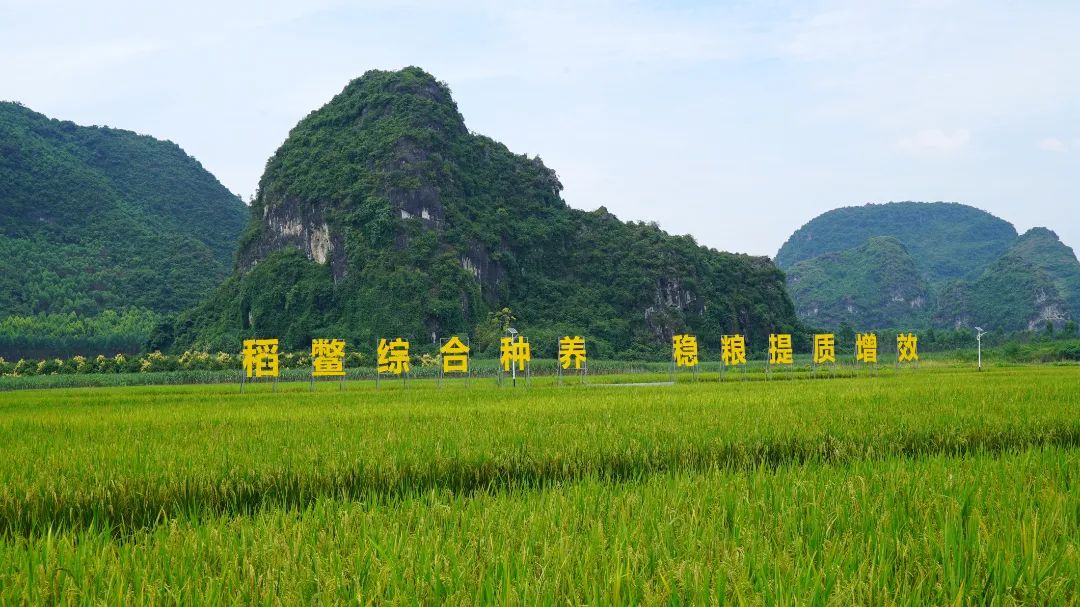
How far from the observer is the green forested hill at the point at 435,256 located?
75.2m

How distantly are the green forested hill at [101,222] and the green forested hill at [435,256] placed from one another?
1551 centimetres

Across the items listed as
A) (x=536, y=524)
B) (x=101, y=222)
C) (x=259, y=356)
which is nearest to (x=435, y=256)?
(x=259, y=356)

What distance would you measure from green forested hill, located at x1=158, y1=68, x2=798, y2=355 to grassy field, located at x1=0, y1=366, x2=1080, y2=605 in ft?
214

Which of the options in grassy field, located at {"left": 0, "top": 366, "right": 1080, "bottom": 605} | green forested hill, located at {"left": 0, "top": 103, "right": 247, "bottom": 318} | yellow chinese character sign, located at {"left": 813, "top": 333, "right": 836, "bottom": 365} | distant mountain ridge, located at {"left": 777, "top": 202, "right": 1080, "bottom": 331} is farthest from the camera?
distant mountain ridge, located at {"left": 777, "top": 202, "right": 1080, "bottom": 331}

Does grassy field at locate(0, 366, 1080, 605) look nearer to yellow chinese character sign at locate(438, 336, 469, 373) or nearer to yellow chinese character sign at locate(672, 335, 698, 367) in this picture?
yellow chinese character sign at locate(438, 336, 469, 373)

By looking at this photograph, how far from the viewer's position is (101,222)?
325 feet

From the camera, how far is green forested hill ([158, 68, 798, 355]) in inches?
2963

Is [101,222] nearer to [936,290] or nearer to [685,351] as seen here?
[685,351]

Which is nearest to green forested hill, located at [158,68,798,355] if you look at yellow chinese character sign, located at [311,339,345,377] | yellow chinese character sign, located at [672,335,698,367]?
yellow chinese character sign, located at [672,335,698,367]

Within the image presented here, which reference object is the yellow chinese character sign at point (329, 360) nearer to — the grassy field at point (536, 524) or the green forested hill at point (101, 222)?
the grassy field at point (536, 524)

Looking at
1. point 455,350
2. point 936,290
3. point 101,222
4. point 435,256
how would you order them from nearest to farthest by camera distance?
point 455,350
point 435,256
point 101,222
point 936,290

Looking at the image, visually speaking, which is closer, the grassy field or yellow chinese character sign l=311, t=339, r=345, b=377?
the grassy field

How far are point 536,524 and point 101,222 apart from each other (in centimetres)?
11342

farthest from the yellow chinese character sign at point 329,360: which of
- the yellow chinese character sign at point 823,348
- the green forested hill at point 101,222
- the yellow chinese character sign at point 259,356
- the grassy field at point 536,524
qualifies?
the green forested hill at point 101,222
